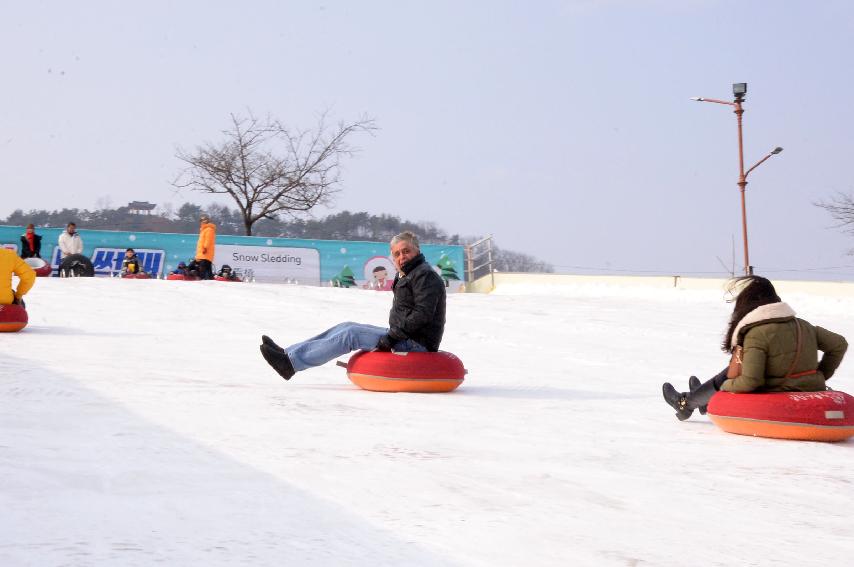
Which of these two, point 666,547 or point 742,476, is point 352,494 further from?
point 742,476

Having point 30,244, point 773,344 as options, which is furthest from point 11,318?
point 30,244

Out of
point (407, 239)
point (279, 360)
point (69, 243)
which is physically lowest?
point (279, 360)

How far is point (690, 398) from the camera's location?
22.3ft

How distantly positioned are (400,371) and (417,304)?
526 millimetres

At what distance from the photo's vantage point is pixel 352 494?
4.16m

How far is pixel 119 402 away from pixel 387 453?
2240 millimetres

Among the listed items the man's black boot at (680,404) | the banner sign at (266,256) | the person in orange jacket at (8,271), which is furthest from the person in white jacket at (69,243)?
the man's black boot at (680,404)

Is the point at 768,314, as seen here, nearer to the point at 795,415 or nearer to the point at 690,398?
the point at 795,415

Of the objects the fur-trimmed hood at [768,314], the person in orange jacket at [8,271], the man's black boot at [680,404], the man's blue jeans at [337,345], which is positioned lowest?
the man's black boot at [680,404]

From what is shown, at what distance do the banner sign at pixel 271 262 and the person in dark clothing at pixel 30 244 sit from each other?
14.5ft

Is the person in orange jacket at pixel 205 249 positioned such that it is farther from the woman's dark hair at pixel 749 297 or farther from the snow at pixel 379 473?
the woman's dark hair at pixel 749 297

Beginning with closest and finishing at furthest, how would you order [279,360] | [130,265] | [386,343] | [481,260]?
[279,360], [386,343], [130,265], [481,260]

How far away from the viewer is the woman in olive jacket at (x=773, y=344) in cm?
597

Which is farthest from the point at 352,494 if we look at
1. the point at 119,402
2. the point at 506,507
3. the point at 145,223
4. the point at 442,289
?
the point at 145,223
